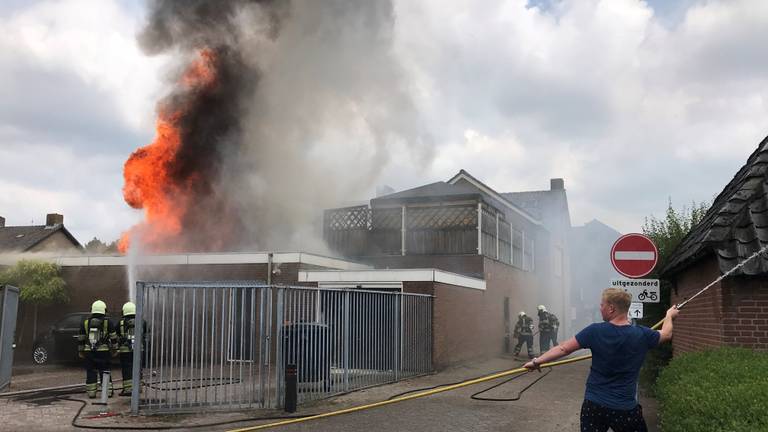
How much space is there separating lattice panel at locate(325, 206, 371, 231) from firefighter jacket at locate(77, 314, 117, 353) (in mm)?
11401

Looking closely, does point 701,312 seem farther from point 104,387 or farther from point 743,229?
point 104,387

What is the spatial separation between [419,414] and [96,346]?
18.7 ft

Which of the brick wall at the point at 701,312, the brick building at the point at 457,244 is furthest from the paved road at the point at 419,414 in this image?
the brick building at the point at 457,244

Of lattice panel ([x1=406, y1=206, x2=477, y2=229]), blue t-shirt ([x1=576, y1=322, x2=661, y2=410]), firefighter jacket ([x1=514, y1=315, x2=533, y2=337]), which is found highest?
lattice panel ([x1=406, y1=206, x2=477, y2=229])

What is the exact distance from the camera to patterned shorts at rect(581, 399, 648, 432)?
13.6 ft

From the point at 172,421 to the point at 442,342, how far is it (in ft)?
26.1

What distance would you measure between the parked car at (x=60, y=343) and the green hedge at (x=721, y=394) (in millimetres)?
14397

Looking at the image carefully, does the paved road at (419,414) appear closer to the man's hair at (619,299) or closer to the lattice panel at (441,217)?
the man's hair at (619,299)

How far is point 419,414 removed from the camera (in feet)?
29.8

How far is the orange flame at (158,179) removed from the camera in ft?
64.0

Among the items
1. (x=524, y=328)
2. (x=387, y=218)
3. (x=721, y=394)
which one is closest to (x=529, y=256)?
(x=524, y=328)

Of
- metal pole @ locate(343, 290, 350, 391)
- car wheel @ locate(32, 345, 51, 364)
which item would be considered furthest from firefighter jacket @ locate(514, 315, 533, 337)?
car wheel @ locate(32, 345, 51, 364)

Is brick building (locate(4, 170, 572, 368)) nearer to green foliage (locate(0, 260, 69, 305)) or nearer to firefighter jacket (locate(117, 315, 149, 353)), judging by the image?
green foliage (locate(0, 260, 69, 305))

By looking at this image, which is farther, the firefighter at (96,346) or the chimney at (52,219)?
the chimney at (52,219)
